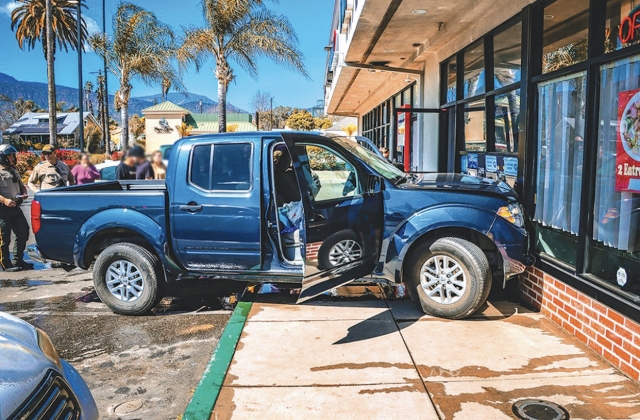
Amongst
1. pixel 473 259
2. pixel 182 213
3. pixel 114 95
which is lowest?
pixel 473 259

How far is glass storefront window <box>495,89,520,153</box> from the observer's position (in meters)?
6.74

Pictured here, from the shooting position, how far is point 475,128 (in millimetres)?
8664

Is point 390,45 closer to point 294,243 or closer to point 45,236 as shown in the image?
point 294,243

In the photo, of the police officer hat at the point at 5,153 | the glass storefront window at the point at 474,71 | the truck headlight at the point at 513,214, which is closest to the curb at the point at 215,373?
the truck headlight at the point at 513,214

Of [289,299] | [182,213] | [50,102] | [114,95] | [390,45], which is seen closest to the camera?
[114,95]

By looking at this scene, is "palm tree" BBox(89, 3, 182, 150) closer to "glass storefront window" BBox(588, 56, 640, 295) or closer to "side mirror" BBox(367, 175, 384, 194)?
"side mirror" BBox(367, 175, 384, 194)

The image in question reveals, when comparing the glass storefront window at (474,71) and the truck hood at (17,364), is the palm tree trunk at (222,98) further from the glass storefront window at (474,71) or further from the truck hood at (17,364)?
the truck hood at (17,364)

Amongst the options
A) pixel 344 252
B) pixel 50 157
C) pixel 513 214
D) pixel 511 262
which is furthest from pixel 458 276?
pixel 50 157

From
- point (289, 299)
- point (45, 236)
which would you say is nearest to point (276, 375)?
point (289, 299)

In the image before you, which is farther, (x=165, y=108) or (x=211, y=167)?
(x=211, y=167)

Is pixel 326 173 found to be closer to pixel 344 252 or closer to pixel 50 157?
pixel 344 252

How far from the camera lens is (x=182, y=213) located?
5633 mm

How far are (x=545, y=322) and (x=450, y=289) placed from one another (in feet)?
3.32

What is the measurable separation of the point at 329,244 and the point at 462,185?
1.64 m
